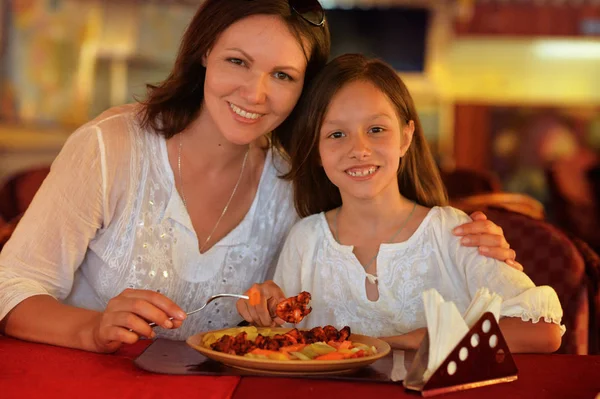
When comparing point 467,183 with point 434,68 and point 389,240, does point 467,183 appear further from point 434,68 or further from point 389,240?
point 434,68

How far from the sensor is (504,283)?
6.32 ft

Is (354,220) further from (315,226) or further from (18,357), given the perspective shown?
(18,357)

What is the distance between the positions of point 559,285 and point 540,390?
3.04ft

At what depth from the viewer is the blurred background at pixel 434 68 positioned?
25.9 ft

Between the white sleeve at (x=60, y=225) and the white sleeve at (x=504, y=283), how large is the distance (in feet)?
2.71

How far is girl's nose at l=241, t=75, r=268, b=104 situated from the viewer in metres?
2.10

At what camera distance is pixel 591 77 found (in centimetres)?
879

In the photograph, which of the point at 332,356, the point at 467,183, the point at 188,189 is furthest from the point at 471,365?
the point at 467,183

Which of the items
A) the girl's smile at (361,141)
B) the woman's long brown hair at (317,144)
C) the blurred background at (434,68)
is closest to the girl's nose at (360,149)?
the girl's smile at (361,141)

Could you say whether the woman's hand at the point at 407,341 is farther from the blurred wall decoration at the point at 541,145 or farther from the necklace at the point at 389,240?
the blurred wall decoration at the point at 541,145

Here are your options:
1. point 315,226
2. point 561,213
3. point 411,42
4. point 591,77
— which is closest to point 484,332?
point 315,226

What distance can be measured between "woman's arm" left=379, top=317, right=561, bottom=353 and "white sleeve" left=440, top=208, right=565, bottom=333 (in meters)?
0.01

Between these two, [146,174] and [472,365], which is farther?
[146,174]

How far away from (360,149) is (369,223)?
0.22 metres
